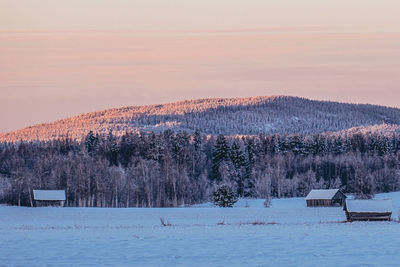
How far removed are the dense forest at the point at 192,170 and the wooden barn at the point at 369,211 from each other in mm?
50959

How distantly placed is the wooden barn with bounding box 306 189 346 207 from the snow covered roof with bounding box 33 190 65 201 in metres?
40.0

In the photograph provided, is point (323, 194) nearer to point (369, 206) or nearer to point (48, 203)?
point (48, 203)

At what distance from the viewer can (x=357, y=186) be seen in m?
107

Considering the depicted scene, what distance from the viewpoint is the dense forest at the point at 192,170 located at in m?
110

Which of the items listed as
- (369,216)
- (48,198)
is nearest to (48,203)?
(48,198)

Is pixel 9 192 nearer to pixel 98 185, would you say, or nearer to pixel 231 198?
pixel 98 185

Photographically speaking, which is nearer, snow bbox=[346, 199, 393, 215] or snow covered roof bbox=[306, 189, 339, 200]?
snow bbox=[346, 199, 393, 215]

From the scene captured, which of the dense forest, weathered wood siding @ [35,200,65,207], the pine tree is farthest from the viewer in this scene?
the pine tree

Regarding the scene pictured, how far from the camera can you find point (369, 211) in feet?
161

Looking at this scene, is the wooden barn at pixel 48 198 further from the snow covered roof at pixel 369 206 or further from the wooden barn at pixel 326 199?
the snow covered roof at pixel 369 206

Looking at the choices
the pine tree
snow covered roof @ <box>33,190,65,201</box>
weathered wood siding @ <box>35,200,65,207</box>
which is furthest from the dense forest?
snow covered roof @ <box>33,190,65,201</box>

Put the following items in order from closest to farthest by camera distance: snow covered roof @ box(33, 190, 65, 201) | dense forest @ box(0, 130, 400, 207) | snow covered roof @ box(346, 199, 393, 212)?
snow covered roof @ box(346, 199, 393, 212) → snow covered roof @ box(33, 190, 65, 201) → dense forest @ box(0, 130, 400, 207)

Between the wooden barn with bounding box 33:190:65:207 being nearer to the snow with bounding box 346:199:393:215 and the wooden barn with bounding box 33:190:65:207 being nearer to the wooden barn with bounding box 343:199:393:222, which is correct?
the snow with bounding box 346:199:393:215

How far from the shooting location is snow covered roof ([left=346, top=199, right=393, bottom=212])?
1928 inches
